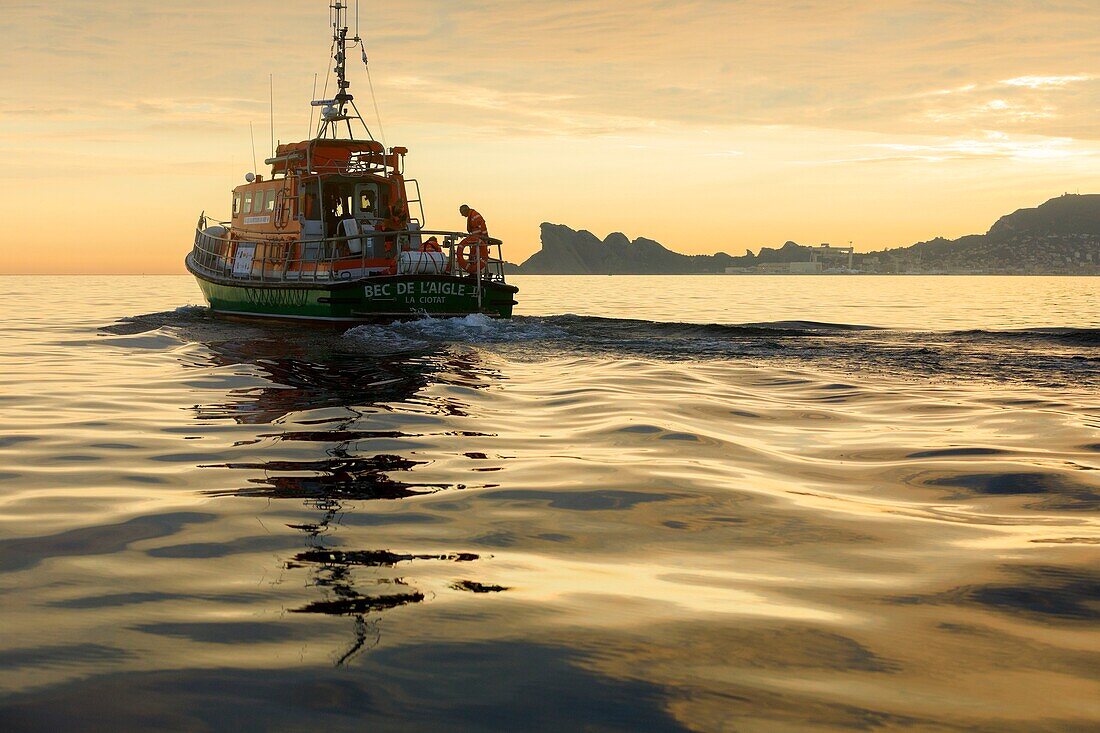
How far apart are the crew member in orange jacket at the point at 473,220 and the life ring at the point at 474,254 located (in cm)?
27

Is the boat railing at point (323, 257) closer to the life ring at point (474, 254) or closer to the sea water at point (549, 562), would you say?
the life ring at point (474, 254)

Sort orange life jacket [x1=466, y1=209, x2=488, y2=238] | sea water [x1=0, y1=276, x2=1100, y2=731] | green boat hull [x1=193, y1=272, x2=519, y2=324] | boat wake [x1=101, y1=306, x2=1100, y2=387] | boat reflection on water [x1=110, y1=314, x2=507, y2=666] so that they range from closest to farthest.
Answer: sea water [x1=0, y1=276, x2=1100, y2=731] < boat reflection on water [x1=110, y1=314, x2=507, y2=666] < boat wake [x1=101, y1=306, x2=1100, y2=387] < green boat hull [x1=193, y1=272, x2=519, y2=324] < orange life jacket [x1=466, y1=209, x2=488, y2=238]

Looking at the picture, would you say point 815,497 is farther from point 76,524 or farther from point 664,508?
point 76,524

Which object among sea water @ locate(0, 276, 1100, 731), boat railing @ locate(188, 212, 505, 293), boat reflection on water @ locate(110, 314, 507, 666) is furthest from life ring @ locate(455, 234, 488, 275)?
sea water @ locate(0, 276, 1100, 731)

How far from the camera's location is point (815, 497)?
5.71 meters

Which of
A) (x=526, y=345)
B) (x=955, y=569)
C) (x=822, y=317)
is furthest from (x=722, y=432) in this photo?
(x=822, y=317)

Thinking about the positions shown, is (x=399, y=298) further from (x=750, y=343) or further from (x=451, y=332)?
(x=750, y=343)

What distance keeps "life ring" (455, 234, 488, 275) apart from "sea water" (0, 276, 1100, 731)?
1032cm

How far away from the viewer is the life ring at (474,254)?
807 inches

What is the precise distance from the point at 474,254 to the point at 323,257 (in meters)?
4.00

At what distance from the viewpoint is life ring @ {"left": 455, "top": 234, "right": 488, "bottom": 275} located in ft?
67.3

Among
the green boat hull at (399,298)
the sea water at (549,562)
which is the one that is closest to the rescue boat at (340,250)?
the green boat hull at (399,298)

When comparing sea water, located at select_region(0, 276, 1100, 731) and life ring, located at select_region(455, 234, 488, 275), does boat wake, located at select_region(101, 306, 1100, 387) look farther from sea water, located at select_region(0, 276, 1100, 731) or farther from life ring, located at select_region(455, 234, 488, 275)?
sea water, located at select_region(0, 276, 1100, 731)

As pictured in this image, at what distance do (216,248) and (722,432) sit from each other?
886 inches
